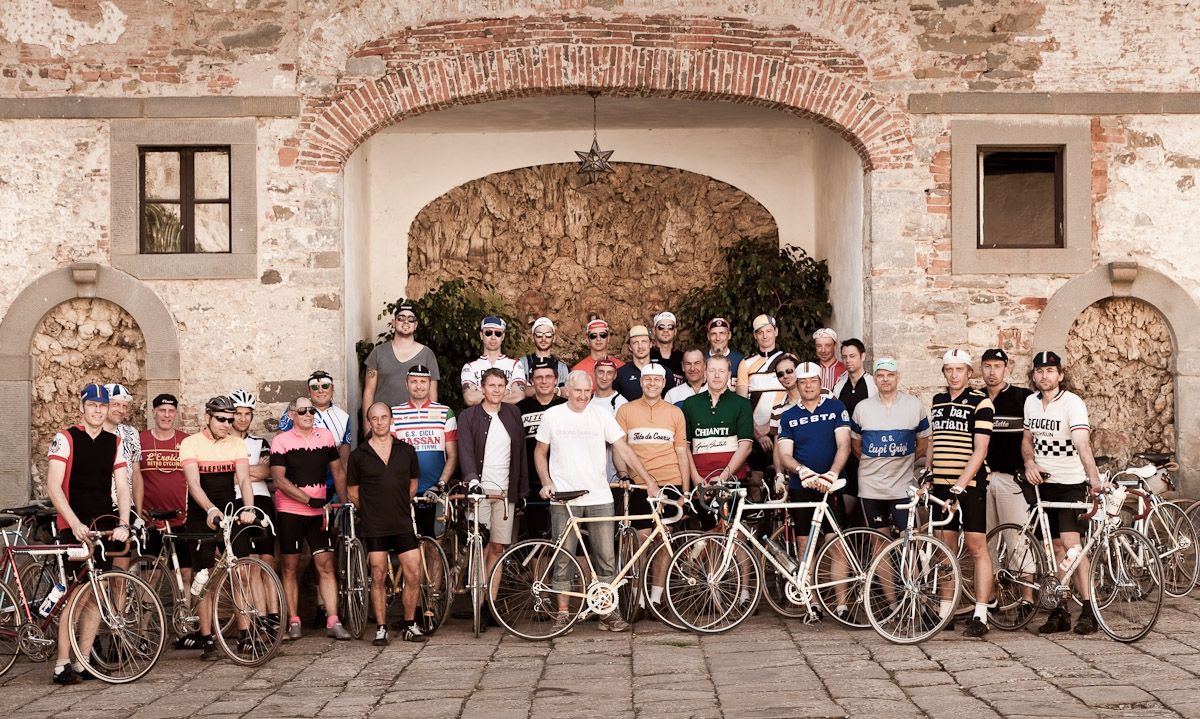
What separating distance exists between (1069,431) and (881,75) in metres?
3.71

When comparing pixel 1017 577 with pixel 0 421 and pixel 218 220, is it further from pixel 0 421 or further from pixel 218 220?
pixel 0 421

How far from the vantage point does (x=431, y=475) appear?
9742mm

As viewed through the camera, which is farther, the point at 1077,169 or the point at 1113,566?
the point at 1077,169

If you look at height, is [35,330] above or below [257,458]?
above

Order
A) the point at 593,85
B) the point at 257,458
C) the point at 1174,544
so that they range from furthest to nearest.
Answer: the point at 593,85
the point at 1174,544
the point at 257,458

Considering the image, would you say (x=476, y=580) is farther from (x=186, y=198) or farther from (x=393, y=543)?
(x=186, y=198)

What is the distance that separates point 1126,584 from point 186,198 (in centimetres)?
771

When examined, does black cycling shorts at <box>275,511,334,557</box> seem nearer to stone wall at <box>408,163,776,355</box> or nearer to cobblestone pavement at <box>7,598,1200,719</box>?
cobblestone pavement at <box>7,598,1200,719</box>

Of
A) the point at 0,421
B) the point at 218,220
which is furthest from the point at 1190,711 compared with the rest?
the point at 0,421

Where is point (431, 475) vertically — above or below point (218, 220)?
below

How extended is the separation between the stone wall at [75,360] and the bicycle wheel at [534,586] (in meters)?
3.95

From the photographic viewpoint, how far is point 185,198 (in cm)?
1129

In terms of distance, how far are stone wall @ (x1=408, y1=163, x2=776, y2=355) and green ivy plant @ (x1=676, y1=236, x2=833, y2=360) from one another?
1.29 feet

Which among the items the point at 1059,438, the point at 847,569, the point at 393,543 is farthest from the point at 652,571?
the point at 1059,438
